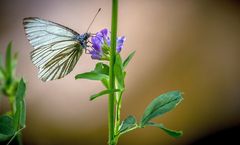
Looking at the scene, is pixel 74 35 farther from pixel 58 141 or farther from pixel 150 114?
pixel 58 141

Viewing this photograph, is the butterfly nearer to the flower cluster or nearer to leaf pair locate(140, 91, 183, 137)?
the flower cluster

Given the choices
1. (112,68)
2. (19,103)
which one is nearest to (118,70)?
(112,68)

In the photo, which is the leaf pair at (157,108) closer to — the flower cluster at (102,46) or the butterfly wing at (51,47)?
the flower cluster at (102,46)

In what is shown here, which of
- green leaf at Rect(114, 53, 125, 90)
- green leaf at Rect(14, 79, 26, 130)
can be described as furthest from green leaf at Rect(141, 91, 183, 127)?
green leaf at Rect(14, 79, 26, 130)

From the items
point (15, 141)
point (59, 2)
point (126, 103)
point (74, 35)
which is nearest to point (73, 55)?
point (74, 35)

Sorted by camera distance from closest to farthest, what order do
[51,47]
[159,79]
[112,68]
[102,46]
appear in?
[112,68] < [102,46] < [51,47] < [159,79]

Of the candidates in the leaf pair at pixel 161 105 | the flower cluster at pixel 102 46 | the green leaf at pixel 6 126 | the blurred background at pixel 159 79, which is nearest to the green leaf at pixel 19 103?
the green leaf at pixel 6 126

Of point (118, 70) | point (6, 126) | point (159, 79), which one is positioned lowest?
point (159, 79)

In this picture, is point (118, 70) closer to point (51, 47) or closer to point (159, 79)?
point (51, 47)
